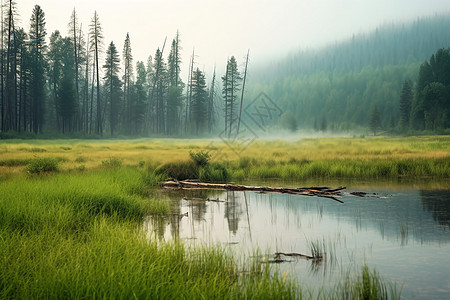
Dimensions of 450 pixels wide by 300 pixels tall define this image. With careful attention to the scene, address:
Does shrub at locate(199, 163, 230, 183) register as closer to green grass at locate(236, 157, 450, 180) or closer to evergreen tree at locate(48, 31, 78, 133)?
green grass at locate(236, 157, 450, 180)

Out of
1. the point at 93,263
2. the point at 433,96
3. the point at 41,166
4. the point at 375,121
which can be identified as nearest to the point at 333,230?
the point at 93,263

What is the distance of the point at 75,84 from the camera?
59.9 meters

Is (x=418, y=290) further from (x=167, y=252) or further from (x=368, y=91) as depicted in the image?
(x=368, y=91)

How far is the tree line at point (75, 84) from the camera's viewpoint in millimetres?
44031

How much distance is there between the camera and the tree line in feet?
144

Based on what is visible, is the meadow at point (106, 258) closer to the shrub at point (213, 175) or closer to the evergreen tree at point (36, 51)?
the shrub at point (213, 175)

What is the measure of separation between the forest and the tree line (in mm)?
170

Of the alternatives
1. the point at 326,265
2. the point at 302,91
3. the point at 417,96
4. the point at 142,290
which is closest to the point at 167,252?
the point at 142,290

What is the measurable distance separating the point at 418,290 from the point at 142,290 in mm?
3970

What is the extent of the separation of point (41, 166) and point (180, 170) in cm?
639

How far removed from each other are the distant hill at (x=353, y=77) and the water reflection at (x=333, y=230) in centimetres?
9012

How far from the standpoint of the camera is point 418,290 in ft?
18.9

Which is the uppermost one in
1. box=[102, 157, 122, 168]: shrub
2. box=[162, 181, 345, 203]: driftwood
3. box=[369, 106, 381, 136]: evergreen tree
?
box=[369, 106, 381, 136]: evergreen tree

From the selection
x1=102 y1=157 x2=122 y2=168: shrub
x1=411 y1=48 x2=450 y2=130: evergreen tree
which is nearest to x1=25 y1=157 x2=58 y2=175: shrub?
x1=102 y1=157 x2=122 y2=168: shrub
